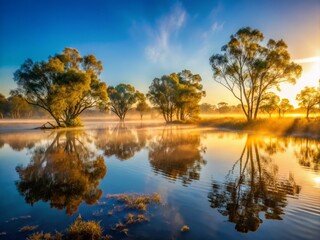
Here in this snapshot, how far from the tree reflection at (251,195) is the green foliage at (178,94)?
54188 millimetres

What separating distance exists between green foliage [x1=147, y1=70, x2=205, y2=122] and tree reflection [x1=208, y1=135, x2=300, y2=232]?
54.2 metres

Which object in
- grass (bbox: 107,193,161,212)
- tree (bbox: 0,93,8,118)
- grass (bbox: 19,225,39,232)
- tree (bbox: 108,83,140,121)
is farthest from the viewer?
tree (bbox: 0,93,8,118)

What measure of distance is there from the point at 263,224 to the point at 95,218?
4966mm

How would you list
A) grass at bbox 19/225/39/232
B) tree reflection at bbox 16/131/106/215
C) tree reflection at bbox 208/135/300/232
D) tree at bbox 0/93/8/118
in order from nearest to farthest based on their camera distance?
grass at bbox 19/225/39/232 < tree reflection at bbox 208/135/300/232 < tree reflection at bbox 16/131/106/215 < tree at bbox 0/93/8/118

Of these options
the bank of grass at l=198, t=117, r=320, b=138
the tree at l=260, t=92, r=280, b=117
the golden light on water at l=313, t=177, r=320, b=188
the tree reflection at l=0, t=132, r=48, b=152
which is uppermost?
the tree at l=260, t=92, r=280, b=117

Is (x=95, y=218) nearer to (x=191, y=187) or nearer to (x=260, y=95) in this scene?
(x=191, y=187)

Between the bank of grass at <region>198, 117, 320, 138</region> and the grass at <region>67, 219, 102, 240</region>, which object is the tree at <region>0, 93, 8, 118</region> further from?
the grass at <region>67, 219, 102, 240</region>

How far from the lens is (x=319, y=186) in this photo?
899 cm

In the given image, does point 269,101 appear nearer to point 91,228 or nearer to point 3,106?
point 91,228

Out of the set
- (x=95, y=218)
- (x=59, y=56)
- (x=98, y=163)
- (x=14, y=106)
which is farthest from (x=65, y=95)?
(x=14, y=106)

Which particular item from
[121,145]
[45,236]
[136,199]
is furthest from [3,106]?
[45,236]

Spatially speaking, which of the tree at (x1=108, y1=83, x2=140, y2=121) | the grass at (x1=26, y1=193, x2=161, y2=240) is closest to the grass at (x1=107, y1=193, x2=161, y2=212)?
the grass at (x1=26, y1=193, x2=161, y2=240)

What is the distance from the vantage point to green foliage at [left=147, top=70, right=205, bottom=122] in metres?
65.4

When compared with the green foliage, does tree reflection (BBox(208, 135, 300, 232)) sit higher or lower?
lower
